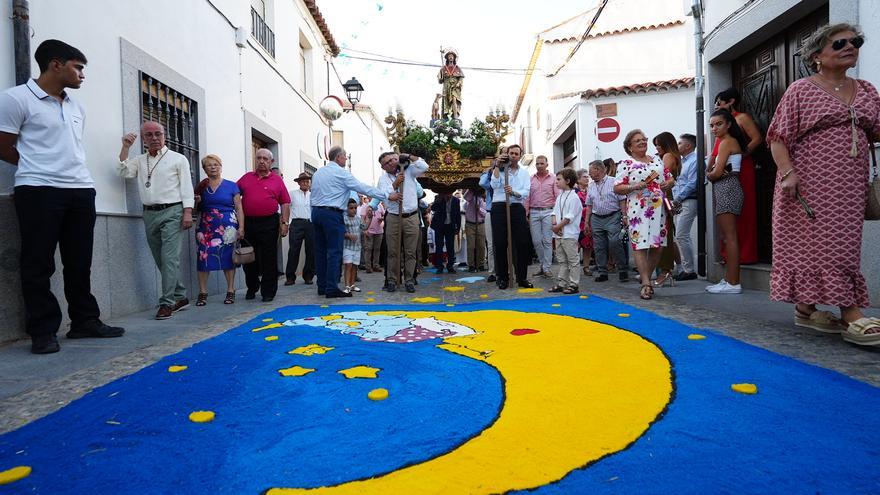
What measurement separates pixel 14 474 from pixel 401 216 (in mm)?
5205

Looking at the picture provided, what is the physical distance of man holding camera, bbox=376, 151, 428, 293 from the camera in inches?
266

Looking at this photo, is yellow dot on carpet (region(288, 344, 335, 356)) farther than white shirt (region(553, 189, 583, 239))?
No

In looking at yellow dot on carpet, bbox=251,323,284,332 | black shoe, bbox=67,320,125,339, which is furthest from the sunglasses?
black shoe, bbox=67,320,125,339

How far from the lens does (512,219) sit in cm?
676

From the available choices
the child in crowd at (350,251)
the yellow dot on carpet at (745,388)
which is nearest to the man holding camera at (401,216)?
the child in crowd at (350,251)

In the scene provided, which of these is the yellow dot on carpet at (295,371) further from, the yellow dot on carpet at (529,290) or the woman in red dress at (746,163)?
the woman in red dress at (746,163)

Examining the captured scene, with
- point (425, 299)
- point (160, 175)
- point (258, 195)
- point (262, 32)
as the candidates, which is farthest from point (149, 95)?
point (262, 32)

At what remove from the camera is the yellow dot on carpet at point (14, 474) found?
1.70 metres

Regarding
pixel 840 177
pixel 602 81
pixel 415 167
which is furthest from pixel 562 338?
pixel 602 81

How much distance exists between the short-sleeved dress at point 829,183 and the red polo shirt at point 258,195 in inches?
192

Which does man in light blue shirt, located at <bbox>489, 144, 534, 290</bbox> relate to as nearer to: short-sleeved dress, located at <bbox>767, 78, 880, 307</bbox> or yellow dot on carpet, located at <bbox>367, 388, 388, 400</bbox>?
short-sleeved dress, located at <bbox>767, 78, 880, 307</bbox>

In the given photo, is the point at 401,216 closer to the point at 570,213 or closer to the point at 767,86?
the point at 570,213

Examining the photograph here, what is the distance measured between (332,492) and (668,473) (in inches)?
37.9

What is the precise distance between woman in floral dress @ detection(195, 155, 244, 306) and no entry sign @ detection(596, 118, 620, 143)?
8731 mm
